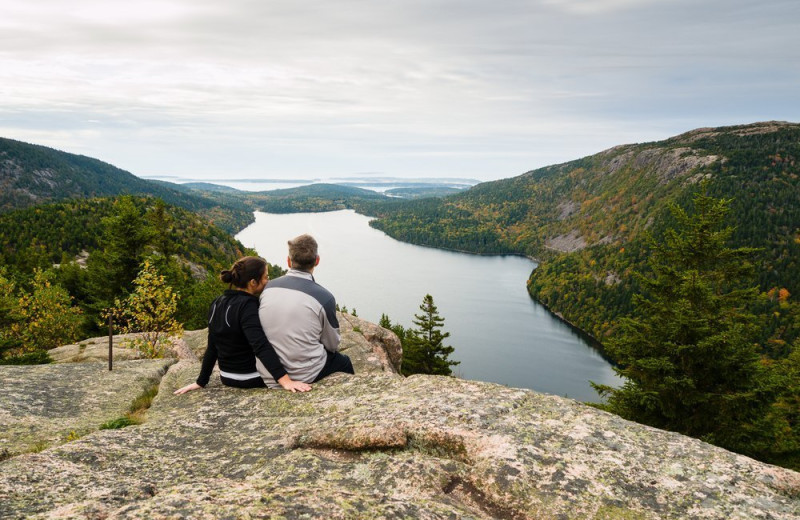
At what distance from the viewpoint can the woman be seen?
736 cm

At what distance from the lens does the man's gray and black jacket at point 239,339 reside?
732 cm

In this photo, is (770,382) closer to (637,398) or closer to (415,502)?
(637,398)

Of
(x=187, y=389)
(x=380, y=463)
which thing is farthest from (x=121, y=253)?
(x=380, y=463)

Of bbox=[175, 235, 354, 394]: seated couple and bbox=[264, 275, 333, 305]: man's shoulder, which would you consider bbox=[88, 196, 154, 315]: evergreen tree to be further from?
bbox=[264, 275, 333, 305]: man's shoulder

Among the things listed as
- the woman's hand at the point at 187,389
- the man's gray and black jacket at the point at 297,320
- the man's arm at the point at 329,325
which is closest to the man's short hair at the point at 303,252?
the man's gray and black jacket at the point at 297,320

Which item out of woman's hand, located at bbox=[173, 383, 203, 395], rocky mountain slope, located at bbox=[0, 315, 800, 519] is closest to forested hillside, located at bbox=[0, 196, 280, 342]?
woman's hand, located at bbox=[173, 383, 203, 395]

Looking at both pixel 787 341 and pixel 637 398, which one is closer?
pixel 637 398

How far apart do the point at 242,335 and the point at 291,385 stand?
125cm

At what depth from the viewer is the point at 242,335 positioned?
24.9 ft

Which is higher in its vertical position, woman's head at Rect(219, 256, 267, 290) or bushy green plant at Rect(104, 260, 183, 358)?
woman's head at Rect(219, 256, 267, 290)

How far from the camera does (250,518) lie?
11.4 feet

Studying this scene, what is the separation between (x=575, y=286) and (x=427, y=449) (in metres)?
192

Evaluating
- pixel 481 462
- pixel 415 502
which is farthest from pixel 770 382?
pixel 415 502

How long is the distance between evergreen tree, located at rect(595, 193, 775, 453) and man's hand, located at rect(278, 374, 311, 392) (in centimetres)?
1569
